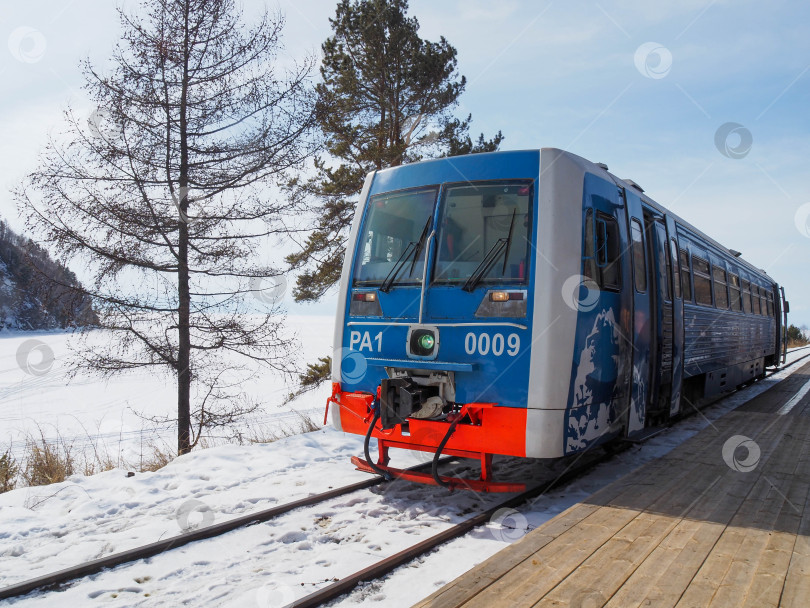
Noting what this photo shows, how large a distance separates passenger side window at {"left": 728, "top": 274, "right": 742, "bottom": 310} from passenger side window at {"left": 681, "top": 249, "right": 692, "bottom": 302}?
3.65m

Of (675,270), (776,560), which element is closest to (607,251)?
(675,270)

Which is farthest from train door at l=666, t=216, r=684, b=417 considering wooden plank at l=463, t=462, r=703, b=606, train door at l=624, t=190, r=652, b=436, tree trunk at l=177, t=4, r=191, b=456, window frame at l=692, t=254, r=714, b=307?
A: tree trunk at l=177, t=4, r=191, b=456

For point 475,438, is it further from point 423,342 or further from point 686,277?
point 686,277

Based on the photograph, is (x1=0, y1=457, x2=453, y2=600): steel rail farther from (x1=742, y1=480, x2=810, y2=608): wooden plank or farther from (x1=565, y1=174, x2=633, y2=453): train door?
(x1=742, y1=480, x2=810, y2=608): wooden plank

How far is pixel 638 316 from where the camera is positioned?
6.57 m

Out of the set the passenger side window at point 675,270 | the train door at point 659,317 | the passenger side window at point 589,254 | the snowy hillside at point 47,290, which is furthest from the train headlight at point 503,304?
the snowy hillside at point 47,290

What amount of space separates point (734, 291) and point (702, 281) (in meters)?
3.23

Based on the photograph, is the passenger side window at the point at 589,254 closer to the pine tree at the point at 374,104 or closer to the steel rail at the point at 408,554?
the steel rail at the point at 408,554

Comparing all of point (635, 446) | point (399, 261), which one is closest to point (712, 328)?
point (635, 446)

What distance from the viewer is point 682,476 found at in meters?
5.12

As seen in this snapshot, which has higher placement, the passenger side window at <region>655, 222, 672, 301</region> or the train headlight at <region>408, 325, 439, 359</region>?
the passenger side window at <region>655, 222, 672, 301</region>

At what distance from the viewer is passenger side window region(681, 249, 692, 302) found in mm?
8633

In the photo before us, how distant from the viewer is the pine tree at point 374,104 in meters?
16.0

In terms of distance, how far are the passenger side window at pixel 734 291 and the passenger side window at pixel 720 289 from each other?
1.74ft
